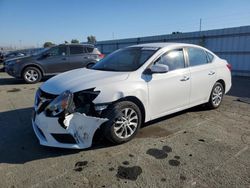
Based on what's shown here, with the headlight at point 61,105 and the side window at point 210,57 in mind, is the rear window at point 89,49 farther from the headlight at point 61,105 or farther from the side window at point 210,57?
the headlight at point 61,105

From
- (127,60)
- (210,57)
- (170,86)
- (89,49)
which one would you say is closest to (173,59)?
(170,86)

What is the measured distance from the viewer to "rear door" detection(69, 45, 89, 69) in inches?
409

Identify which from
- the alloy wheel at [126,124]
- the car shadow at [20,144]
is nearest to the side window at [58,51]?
the car shadow at [20,144]

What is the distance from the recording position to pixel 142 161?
123 inches

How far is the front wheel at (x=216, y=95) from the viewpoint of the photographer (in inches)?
206

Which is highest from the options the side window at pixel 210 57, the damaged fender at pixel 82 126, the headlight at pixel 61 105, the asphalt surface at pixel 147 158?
the side window at pixel 210 57

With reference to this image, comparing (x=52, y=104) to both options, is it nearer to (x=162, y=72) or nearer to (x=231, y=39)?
(x=162, y=72)

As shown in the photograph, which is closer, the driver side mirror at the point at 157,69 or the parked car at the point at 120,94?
the parked car at the point at 120,94

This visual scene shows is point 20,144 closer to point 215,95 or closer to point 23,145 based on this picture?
point 23,145

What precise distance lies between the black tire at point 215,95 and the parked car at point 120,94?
1.16 feet

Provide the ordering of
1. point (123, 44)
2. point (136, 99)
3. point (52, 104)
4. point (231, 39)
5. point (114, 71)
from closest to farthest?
1. point (52, 104)
2. point (136, 99)
3. point (114, 71)
4. point (231, 39)
5. point (123, 44)

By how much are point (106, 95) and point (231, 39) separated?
10.3 metres

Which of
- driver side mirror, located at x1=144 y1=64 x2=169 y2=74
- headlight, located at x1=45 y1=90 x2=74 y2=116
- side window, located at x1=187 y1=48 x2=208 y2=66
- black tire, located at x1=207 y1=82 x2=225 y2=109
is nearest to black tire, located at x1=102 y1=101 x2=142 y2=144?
headlight, located at x1=45 y1=90 x2=74 y2=116

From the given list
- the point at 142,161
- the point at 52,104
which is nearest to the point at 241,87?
the point at 142,161
